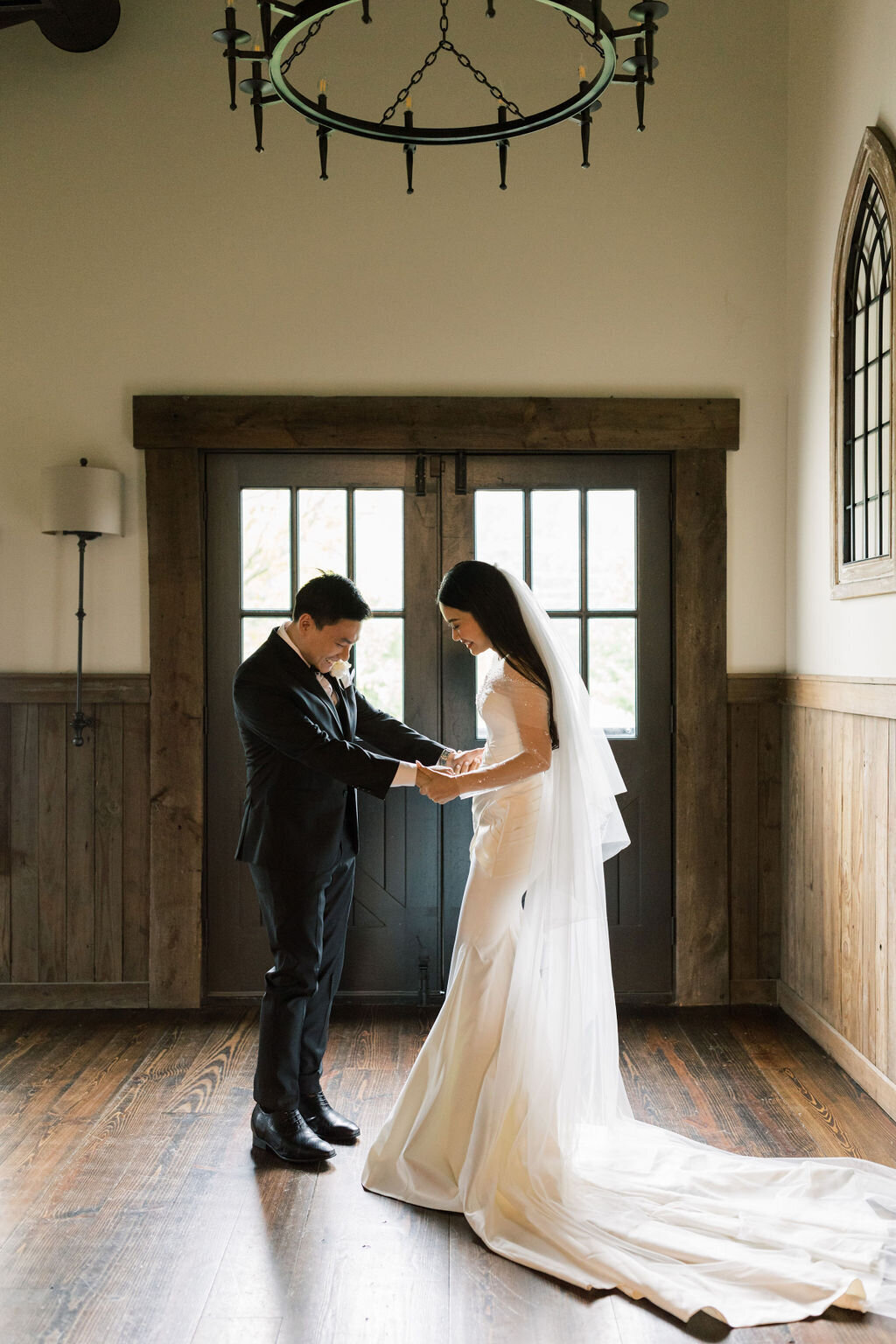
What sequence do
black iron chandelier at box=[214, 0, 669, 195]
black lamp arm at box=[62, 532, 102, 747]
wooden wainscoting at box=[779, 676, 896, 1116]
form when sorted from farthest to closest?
black lamp arm at box=[62, 532, 102, 747], wooden wainscoting at box=[779, 676, 896, 1116], black iron chandelier at box=[214, 0, 669, 195]

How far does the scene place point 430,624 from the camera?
4.26 metres

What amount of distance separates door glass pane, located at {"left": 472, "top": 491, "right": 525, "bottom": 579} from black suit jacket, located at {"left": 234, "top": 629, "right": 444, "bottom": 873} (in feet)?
4.57

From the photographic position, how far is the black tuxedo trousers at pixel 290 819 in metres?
2.94

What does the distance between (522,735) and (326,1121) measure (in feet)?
4.24

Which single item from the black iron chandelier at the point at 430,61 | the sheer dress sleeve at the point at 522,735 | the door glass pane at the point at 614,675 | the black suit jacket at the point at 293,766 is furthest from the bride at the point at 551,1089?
the door glass pane at the point at 614,675

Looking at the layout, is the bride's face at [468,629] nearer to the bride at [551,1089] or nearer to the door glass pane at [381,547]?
the bride at [551,1089]

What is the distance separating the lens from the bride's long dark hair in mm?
2887

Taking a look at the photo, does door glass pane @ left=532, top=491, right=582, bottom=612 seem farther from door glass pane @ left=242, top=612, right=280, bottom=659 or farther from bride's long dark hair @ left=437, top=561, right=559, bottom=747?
bride's long dark hair @ left=437, top=561, right=559, bottom=747

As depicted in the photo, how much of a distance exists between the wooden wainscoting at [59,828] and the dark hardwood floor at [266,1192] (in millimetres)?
150

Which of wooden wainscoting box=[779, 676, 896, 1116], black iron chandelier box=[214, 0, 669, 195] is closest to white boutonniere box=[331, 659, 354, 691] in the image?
black iron chandelier box=[214, 0, 669, 195]

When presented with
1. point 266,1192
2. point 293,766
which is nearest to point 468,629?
point 293,766

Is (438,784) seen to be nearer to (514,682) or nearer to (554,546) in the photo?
(514,682)

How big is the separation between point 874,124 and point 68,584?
3.35 meters

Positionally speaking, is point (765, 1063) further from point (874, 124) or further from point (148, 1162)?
point (874, 124)
